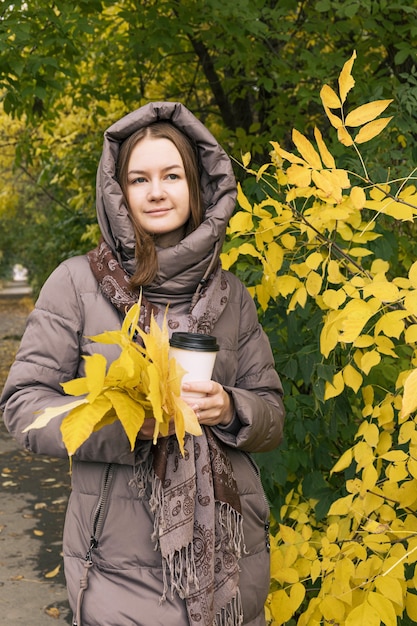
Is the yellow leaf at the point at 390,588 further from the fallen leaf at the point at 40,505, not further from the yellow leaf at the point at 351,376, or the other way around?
the fallen leaf at the point at 40,505

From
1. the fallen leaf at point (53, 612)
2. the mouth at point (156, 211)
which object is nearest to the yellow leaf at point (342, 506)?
the mouth at point (156, 211)

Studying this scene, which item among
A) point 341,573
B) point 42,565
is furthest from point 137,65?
point 341,573

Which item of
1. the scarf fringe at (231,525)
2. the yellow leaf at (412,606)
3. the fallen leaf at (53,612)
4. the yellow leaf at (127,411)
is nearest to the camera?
the yellow leaf at (127,411)

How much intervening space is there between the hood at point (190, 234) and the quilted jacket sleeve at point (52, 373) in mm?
151

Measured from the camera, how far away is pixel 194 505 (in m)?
1.96

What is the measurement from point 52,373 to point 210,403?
0.39 m

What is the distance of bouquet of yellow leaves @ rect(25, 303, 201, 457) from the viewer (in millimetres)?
1451

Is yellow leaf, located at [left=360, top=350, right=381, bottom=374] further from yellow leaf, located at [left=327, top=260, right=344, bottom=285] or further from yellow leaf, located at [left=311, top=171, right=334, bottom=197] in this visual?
yellow leaf, located at [left=311, top=171, right=334, bottom=197]

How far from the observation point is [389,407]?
2.29 meters

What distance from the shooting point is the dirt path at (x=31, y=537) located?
438cm

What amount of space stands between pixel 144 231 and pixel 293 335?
1111 mm

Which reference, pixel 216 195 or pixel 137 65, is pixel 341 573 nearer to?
pixel 216 195

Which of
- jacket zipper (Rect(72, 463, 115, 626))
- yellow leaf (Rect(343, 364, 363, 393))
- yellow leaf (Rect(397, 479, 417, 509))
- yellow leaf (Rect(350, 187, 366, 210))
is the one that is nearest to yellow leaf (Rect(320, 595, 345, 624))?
yellow leaf (Rect(397, 479, 417, 509))

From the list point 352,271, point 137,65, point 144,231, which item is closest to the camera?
point 144,231
